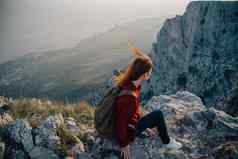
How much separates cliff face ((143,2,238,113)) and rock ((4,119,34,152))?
24.8 m

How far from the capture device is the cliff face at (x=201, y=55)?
37.7 metres

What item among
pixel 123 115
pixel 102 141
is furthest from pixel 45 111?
pixel 123 115

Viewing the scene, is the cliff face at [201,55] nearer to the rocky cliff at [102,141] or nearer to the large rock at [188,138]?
the large rock at [188,138]

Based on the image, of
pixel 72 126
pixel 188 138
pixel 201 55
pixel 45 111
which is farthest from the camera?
pixel 201 55

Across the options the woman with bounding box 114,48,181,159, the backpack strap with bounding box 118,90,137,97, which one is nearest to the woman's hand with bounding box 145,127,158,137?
the woman with bounding box 114,48,181,159

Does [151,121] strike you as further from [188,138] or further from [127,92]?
[188,138]

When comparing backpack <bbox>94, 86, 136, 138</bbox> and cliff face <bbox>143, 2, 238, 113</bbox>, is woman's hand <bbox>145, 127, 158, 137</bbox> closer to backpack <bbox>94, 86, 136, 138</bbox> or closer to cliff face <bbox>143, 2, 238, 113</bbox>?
backpack <bbox>94, 86, 136, 138</bbox>

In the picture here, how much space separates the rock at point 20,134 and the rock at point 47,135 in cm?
21

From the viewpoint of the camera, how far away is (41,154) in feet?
32.4

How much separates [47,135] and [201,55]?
36.5 meters

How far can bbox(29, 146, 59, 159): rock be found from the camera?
9.84m

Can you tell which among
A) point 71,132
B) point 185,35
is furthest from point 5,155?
point 185,35

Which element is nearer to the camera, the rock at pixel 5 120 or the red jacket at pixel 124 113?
the red jacket at pixel 124 113

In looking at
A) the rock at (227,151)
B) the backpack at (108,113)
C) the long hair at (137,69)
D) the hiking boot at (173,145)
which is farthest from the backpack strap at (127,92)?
the rock at (227,151)
